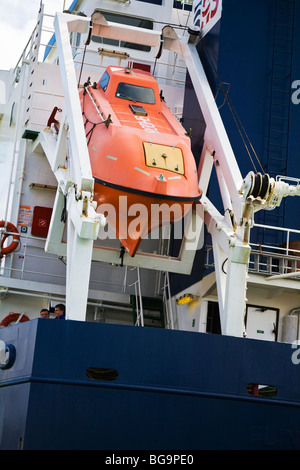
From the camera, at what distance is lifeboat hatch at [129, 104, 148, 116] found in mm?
13133

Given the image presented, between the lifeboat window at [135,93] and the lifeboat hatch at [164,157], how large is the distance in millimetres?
1752

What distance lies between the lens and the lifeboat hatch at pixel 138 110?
13133mm

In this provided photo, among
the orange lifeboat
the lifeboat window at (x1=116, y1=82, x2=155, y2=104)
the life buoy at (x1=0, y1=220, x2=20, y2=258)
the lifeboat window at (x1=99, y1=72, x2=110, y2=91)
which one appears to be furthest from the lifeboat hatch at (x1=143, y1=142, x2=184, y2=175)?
the life buoy at (x1=0, y1=220, x2=20, y2=258)

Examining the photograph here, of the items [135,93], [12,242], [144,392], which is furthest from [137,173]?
[12,242]

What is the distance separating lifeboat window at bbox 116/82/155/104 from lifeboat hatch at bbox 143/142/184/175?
1752 mm

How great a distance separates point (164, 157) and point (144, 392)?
163 inches

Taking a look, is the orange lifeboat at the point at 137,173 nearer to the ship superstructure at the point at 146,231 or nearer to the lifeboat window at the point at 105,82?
the ship superstructure at the point at 146,231

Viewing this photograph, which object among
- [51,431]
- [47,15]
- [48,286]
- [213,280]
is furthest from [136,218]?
[47,15]

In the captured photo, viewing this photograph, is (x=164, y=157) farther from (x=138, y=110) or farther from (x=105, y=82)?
(x=105, y=82)

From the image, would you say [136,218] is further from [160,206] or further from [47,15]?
[47,15]

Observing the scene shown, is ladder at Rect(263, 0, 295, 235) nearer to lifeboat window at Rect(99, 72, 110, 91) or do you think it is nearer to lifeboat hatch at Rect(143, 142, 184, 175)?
lifeboat hatch at Rect(143, 142, 184, 175)

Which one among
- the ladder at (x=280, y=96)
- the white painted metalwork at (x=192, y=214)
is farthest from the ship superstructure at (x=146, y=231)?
the ladder at (x=280, y=96)

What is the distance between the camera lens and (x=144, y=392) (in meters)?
9.07

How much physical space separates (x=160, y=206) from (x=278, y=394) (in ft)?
11.8
